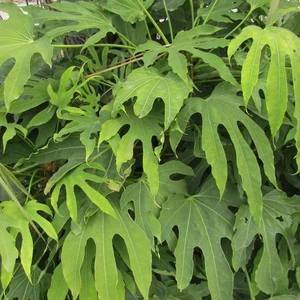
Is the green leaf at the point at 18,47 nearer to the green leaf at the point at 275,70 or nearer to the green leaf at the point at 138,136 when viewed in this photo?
the green leaf at the point at 138,136

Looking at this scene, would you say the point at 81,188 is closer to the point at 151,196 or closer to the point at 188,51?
the point at 151,196

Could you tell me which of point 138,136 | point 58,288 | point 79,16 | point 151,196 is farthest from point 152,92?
point 58,288

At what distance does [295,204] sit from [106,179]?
42cm

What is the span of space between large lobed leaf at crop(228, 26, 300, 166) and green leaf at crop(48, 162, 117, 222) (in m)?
0.31

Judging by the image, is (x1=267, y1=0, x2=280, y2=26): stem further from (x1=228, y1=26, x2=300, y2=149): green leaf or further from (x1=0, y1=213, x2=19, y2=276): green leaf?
(x1=0, y1=213, x2=19, y2=276): green leaf

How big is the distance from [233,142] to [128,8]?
1.40ft

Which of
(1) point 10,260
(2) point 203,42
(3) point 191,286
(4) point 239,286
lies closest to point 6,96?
(1) point 10,260

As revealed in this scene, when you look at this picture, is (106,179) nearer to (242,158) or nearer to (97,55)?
(242,158)

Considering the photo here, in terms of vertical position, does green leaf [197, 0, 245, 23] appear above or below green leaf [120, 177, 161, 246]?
above

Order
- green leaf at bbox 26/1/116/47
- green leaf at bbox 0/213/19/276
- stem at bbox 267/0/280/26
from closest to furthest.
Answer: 1. green leaf at bbox 0/213/19/276
2. stem at bbox 267/0/280/26
3. green leaf at bbox 26/1/116/47

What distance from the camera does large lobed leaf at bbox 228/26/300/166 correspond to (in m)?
0.71

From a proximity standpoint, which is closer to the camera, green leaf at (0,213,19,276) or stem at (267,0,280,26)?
green leaf at (0,213,19,276)

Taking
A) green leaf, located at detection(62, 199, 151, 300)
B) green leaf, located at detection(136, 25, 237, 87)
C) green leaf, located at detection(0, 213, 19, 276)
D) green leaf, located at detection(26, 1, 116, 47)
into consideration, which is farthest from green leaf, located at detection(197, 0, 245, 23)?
green leaf, located at detection(0, 213, 19, 276)

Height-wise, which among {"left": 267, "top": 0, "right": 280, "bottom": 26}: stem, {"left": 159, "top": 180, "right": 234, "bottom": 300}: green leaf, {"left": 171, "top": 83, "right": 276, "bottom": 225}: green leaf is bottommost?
{"left": 159, "top": 180, "right": 234, "bottom": 300}: green leaf
